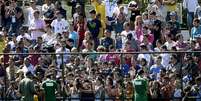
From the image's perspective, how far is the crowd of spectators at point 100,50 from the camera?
25.1m

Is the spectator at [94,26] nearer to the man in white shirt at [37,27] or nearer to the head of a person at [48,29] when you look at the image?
the head of a person at [48,29]

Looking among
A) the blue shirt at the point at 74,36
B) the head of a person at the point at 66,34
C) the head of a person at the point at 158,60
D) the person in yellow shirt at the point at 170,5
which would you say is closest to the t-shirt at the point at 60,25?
the blue shirt at the point at 74,36

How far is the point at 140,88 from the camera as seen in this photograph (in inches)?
945

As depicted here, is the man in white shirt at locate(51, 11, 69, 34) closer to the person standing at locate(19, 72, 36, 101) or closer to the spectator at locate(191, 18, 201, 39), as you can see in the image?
the spectator at locate(191, 18, 201, 39)

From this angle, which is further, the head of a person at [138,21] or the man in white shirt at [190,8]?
the man in white shirt at [190,8]

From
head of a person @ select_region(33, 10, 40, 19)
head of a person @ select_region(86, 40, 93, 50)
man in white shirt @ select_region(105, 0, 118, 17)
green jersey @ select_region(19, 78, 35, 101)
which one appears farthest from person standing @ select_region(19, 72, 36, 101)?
man in white shirt @ select_region(105, 0, 118, 17)

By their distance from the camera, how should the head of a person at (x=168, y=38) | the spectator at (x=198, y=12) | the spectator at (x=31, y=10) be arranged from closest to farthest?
the head of a person at (x=168, y=38)
the spectator at (x=198, y=12)
the spectator at (x=31, y=10)

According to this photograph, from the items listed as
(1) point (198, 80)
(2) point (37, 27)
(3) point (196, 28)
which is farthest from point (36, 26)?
(1) point (198, 80)

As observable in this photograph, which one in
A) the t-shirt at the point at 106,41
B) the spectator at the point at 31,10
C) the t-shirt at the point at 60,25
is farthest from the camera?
the spectator at the point at 31,10

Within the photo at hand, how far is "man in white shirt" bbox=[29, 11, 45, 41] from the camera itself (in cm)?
2992

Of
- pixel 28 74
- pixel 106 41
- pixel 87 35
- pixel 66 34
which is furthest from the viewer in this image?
pixel 66 34

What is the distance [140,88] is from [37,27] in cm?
683

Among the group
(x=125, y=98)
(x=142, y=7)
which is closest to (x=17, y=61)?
(x=125, y=98)

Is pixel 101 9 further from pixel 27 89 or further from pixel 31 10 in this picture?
pixel 27 89
